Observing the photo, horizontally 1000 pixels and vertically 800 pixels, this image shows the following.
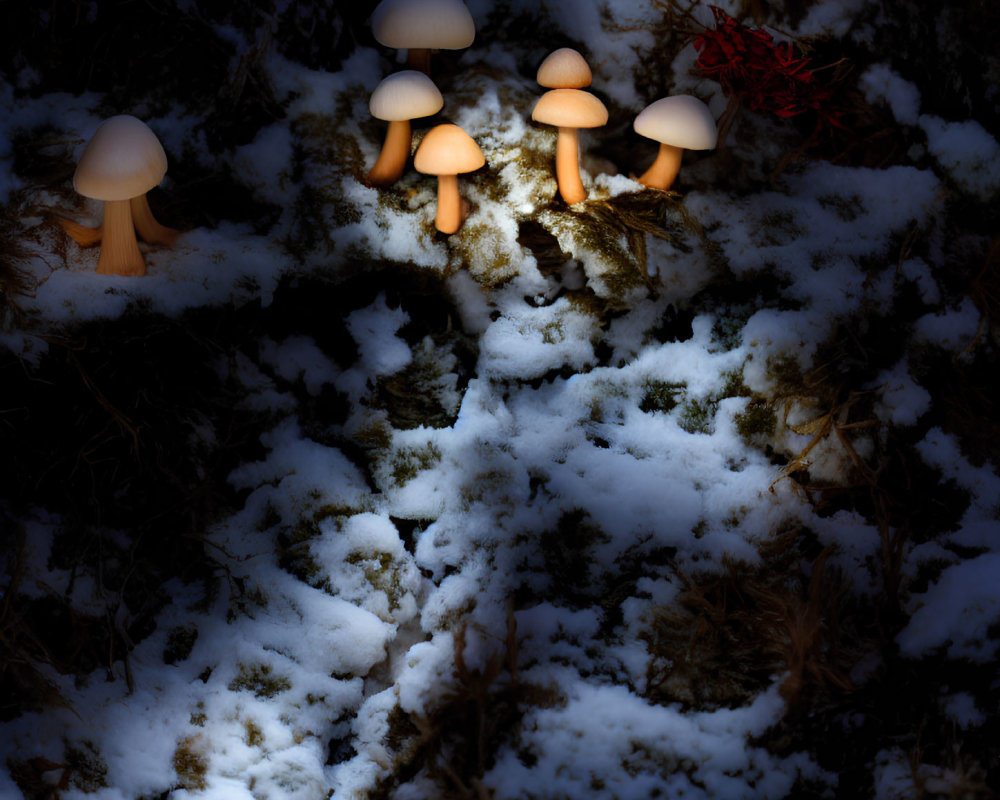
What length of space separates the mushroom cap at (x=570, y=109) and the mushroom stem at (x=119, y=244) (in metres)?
1.55

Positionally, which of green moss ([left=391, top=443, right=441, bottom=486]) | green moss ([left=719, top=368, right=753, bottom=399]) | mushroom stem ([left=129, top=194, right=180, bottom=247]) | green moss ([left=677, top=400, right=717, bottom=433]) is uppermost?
mushroom stem ([left=129, top=194, right=180, bottom=247])

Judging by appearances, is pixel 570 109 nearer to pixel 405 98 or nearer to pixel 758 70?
pixel 405 98

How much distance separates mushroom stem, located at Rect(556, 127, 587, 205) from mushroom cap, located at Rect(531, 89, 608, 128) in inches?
4.4

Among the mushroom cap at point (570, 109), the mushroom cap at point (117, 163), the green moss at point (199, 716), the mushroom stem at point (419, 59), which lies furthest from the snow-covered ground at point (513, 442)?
the mushroom cap at point (117, 163)

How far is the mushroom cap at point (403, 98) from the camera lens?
261 cm

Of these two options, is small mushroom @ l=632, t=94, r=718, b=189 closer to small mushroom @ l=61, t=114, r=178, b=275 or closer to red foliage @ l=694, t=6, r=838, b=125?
red foliage @ l=694, t=6, r=838, b=125

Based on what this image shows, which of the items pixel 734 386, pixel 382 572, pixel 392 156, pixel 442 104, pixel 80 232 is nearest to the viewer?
pixel 382 572

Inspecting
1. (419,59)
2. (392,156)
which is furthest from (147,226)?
(419,59)

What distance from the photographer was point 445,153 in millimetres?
2604

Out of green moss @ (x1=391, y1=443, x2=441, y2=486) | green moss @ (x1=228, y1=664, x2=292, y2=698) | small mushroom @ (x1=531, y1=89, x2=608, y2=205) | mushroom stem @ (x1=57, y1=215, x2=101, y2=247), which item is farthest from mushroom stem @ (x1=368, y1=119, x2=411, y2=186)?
green moss @ (x1=228, y1=664, x2=292, y2=698)

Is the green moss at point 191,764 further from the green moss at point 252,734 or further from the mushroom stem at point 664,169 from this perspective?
the mushroom stem at point 664,169

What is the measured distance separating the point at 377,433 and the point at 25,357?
118 centimetres

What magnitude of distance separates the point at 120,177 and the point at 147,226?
37 cm

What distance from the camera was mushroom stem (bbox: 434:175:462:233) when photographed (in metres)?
2.75
